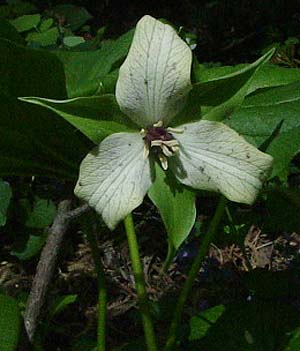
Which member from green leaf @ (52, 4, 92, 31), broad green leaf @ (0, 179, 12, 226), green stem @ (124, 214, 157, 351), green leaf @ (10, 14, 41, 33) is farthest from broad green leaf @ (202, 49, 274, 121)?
green leaf @ (52, 4, 92, 31)

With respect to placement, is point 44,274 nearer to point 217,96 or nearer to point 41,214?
point 217,96

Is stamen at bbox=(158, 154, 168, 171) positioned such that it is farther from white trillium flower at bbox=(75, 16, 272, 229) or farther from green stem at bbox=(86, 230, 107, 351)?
green stem at bbox=(86, 230, 107, 351)

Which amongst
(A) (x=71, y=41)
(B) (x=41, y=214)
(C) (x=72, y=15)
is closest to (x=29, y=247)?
(B) (x=41, y=214)

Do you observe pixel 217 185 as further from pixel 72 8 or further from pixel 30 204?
pixel 72 8

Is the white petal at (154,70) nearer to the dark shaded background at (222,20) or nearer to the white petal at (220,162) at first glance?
the white petal at (220,162)

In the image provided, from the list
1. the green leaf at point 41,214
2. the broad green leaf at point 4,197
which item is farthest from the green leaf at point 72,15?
the broad green leaf at point 4,197
